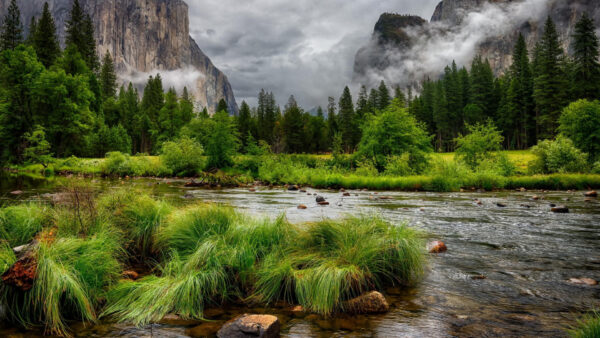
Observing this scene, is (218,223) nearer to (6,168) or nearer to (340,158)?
(340,158)

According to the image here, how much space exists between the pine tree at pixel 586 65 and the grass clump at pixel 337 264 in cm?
6328

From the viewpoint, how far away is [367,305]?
3.93 m

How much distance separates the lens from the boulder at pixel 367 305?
3.91 metres

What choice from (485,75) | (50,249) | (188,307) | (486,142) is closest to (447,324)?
(188,307)

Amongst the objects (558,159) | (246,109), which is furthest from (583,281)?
(246,109)

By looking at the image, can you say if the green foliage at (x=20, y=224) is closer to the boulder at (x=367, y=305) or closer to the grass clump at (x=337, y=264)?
the grass clump at (x=337, y=264)

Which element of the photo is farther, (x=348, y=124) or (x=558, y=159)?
(x=348, y=124)

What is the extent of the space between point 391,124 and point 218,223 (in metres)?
24.5

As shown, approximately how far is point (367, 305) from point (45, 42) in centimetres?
6459

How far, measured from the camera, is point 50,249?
3859 mm

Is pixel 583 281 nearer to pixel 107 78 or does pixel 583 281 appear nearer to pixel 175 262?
pixel 175 262

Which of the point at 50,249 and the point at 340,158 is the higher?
the point at 340,158

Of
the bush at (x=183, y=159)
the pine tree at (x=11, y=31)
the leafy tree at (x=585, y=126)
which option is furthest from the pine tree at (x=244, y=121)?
the leafy tree at (x=585, y=126)

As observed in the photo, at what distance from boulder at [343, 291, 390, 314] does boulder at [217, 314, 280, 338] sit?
1.02 m
